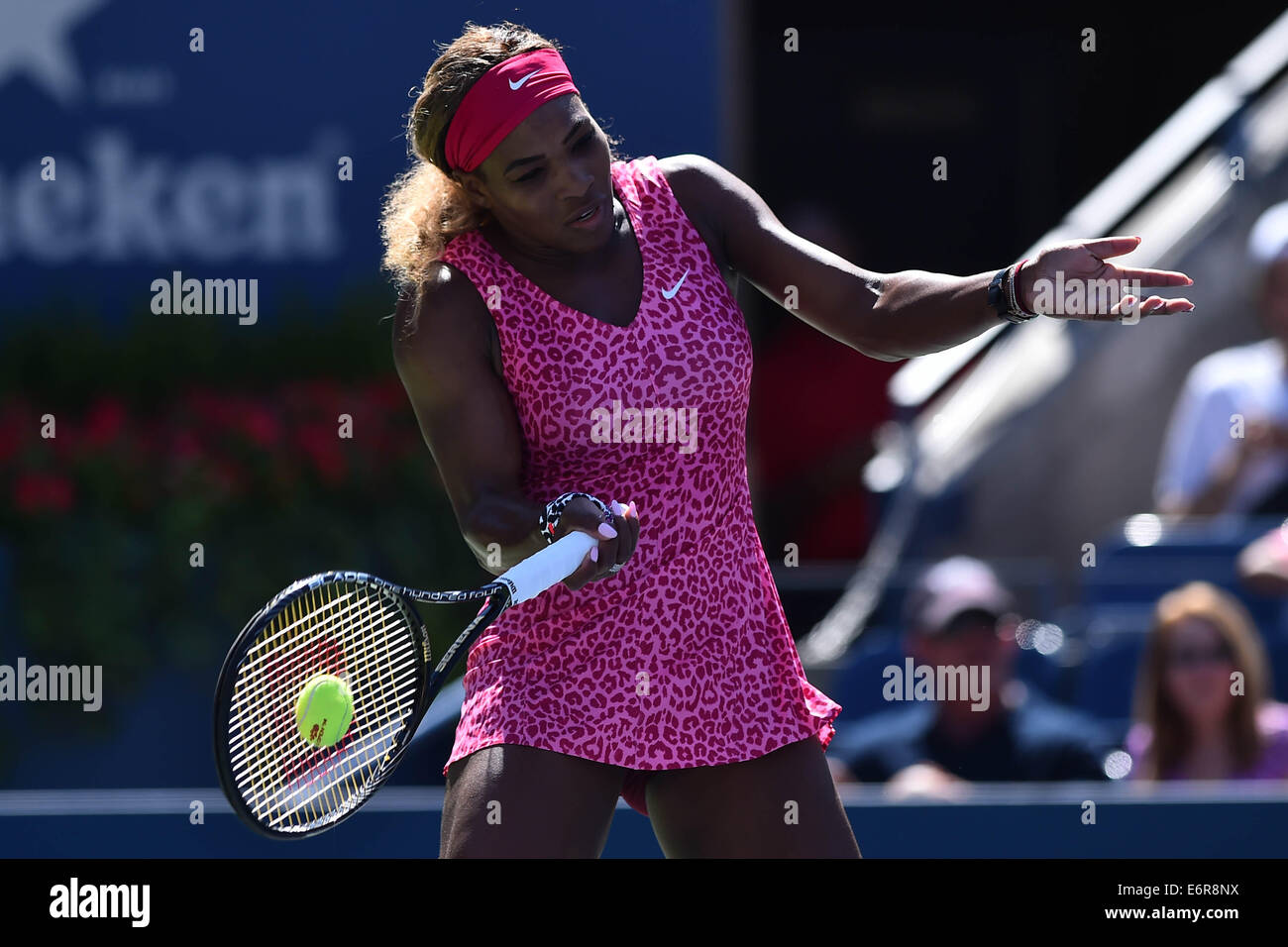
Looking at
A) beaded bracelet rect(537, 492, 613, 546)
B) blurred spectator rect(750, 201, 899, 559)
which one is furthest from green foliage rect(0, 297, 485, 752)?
beaded bracelet rect(537, 492, 613, 546)

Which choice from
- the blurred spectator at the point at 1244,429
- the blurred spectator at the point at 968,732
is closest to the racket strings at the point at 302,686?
the blurred spectator at the point at 968,732

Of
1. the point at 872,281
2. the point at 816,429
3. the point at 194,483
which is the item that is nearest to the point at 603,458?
the point at 872,281

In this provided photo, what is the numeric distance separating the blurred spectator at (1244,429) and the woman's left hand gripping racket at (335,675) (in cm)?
294

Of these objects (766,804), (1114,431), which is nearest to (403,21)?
(1114,431)

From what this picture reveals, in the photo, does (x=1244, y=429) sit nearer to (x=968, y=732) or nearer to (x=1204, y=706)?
(x=1204, y=706)

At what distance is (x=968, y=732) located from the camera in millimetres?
3951

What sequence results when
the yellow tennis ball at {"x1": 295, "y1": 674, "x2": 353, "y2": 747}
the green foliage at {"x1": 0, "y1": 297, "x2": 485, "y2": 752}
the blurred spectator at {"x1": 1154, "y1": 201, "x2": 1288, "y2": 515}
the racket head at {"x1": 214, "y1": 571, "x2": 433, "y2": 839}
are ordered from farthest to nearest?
1. the green foliage at {"x1": 0, "y1": 297, "x2": 485, "y2": 752}
2. the blurred spectator at {"x1": 1154, "y1": 201, "x2": 1288, "y2": 515}
3. the yellow tennis ball at {"x1": 295, "y1": 674, "x2": 353, "y2": 747}
4. the racket head at {"x1": 214, "y1": 571, "x2": 433, "y2": 839}

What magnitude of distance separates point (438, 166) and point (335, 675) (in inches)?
26.2

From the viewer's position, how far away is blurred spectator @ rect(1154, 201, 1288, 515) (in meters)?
4.55

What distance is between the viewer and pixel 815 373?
5.96 metres

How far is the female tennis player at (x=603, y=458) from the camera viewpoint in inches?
87.0

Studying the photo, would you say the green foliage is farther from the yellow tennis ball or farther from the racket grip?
the racket grip

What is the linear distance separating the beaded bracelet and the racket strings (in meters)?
0.21

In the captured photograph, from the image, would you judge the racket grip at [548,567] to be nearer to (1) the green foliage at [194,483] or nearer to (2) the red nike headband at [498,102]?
(2) the red nike headband at [498,102]
